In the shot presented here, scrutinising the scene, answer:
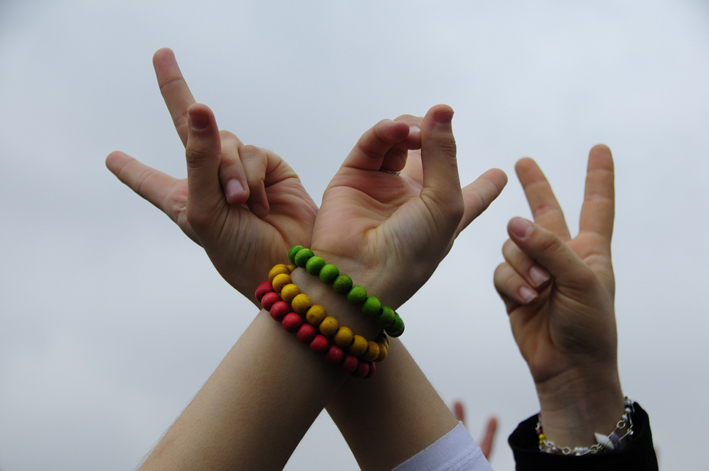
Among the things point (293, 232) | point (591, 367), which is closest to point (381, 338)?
point (293, 232)

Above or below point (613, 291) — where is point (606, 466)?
below

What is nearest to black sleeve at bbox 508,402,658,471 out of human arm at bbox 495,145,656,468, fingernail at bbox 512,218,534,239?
human arm at bbox 495,145,656,468

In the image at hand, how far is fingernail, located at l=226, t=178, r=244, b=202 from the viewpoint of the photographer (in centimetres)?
167

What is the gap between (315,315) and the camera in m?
1.40

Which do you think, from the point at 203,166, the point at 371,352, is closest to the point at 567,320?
the point at 371,352

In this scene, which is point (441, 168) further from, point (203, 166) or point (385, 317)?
point (203, 166)

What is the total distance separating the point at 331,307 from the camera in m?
1.47

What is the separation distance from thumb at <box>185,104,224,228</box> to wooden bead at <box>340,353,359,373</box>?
70 cm

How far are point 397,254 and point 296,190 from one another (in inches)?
27.8

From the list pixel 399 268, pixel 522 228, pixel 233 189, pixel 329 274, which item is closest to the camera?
pixel 329 274

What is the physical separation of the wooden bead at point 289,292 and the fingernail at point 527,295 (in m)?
1.78

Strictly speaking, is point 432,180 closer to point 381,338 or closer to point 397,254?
point 397,254

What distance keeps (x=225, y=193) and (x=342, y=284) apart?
1.90 feet

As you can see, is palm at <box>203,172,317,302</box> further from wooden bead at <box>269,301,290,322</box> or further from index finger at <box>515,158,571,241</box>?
index finger at <box>515,158,571,241</box>
